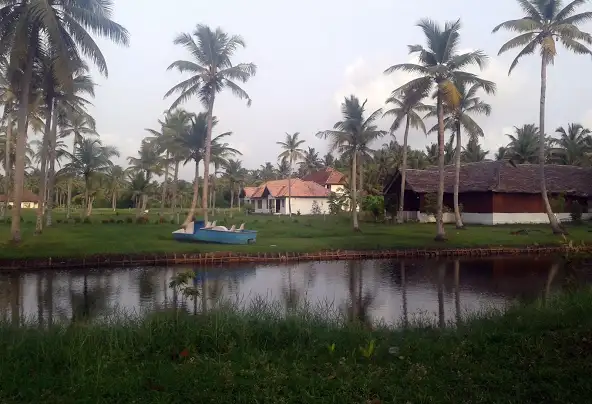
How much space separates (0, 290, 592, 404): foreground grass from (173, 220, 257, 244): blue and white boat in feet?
56.3

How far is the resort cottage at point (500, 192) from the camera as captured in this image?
119ft

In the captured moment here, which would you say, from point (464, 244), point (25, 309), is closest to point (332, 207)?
point (464, 244)

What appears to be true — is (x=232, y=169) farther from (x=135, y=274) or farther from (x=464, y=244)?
(x=135, y=274)

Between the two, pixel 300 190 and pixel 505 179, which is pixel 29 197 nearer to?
pixel 300 190

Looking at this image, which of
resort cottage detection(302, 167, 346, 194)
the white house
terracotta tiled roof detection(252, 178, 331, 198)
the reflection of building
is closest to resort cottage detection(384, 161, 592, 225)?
the white house

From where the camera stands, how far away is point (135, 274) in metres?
18.0

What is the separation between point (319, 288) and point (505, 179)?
26.5 m

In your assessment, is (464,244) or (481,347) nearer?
(481,347)

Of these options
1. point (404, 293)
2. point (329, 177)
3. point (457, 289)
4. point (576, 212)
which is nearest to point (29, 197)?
point (329, 177)

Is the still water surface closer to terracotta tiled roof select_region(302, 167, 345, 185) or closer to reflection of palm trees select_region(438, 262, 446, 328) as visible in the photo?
reflection of palm trees select_region(438, 262, 446, 328)

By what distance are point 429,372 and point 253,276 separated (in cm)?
1258

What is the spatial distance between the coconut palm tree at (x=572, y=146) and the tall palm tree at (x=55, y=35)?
134ft

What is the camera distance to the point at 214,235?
25.2 meters

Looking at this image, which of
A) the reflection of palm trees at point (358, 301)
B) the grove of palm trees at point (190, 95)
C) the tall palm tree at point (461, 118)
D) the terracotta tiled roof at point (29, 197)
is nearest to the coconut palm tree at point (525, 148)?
the grove of palm trees at point (190, 95)
